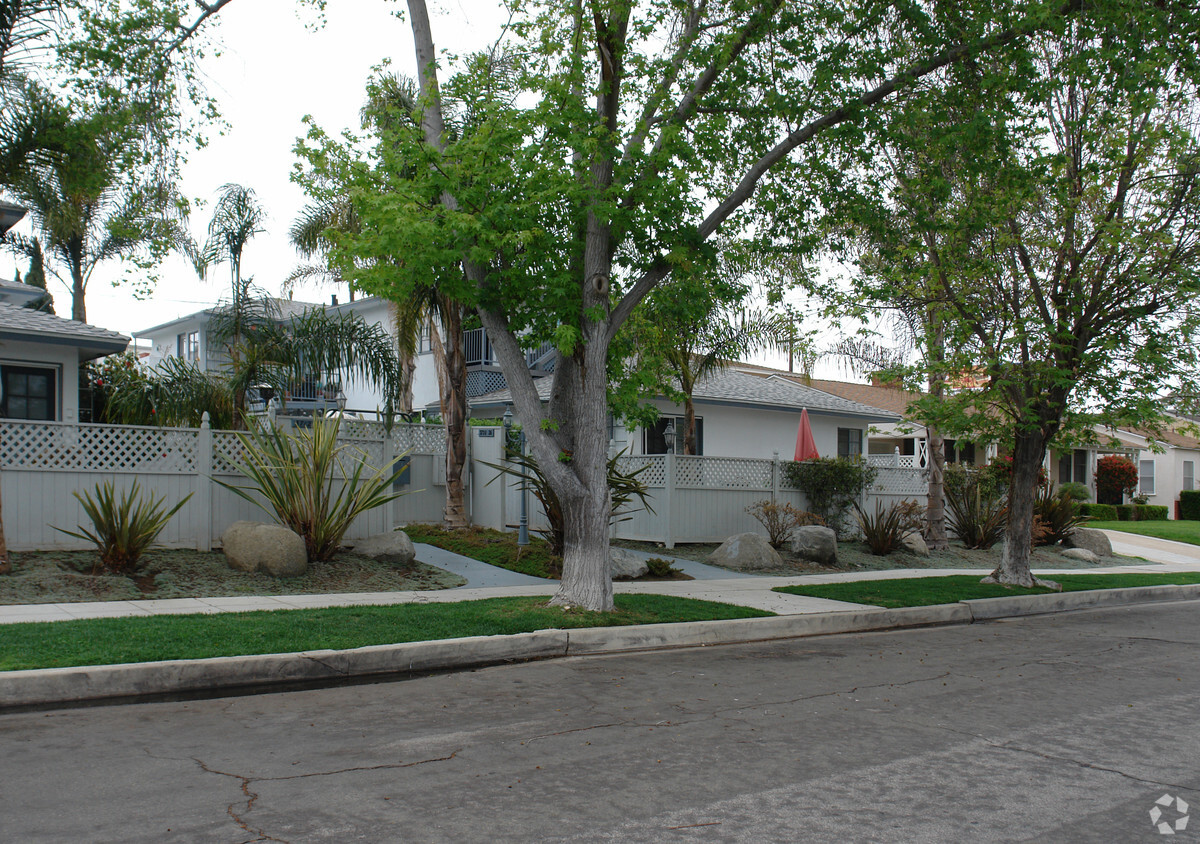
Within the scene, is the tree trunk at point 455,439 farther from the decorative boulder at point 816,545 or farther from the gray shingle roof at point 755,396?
the decorative boulder at point 816,545

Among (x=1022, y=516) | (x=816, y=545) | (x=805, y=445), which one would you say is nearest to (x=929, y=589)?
(x=1022, y=516)

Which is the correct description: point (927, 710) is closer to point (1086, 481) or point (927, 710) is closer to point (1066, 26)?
point (1066, 26)

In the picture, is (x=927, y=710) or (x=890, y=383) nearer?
(x=927, y=710)

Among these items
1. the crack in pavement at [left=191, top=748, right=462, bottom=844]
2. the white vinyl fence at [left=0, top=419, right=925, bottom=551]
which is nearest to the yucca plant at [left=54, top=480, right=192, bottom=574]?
the white vinyl fence at [left=0, top=419, right=925, bottom=551]

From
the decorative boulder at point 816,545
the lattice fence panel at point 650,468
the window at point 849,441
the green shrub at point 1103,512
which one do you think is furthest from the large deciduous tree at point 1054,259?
the green shrub at point 1103,512

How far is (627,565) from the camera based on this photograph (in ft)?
48.2

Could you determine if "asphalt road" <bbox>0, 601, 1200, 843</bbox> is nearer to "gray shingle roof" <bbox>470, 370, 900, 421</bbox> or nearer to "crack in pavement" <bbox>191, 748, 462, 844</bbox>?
"crack in pavement" <bbox>191, 748, 462, 844</bbox>

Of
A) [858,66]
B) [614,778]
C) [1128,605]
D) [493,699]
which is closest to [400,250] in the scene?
[493,699]

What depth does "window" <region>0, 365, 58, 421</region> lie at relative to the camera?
53.9 ft

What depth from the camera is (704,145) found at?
37.4 ft

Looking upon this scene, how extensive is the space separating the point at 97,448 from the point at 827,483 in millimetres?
13300

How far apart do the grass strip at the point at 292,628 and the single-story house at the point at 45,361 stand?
8.67 meters

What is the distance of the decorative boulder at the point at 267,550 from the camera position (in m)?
12.3

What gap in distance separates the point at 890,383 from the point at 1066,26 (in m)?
5.91
